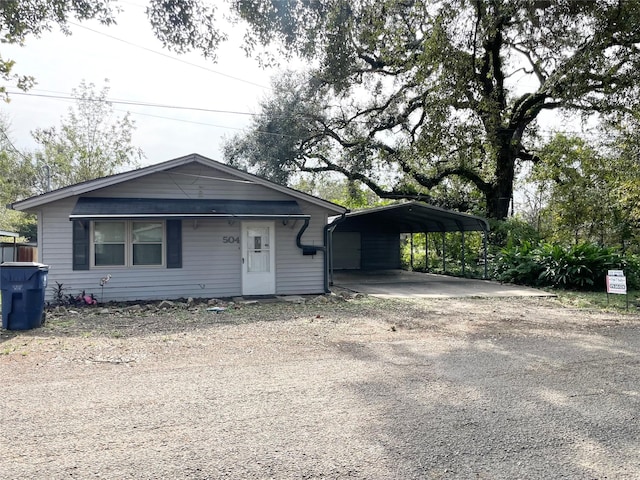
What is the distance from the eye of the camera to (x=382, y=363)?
5461 millimetres

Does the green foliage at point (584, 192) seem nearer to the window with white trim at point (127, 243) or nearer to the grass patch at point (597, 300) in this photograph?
the grass patch at point (597, 300)

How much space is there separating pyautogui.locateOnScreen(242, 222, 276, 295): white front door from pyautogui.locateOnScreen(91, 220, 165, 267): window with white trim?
197 cm

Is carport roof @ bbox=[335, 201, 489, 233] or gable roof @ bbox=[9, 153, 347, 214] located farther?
carport roof @ bbox=[335, 201, 489, 233]

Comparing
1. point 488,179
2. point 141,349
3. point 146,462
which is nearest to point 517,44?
point 488,179

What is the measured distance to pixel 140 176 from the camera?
10.6 m

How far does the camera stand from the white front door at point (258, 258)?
1164cm

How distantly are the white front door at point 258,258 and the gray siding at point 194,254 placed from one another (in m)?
0.15

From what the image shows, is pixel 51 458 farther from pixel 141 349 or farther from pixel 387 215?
pixel 387 215

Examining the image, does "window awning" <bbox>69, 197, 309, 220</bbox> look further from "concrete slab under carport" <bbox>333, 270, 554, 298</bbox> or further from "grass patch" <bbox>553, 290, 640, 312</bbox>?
"grass patch" <bbox>553, 290, 640, 312</bbox>

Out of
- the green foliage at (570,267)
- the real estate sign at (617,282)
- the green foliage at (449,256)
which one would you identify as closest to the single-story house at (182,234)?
the real estate sign at (617,282)

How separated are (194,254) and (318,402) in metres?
7.80

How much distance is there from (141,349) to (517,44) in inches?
590

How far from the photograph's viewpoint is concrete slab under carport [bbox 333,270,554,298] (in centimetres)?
1251

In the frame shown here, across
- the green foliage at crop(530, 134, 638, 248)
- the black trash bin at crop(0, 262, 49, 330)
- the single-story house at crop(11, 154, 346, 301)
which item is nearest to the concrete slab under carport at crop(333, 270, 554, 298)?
the single-story house at crop(11, 154, 346, 301)
